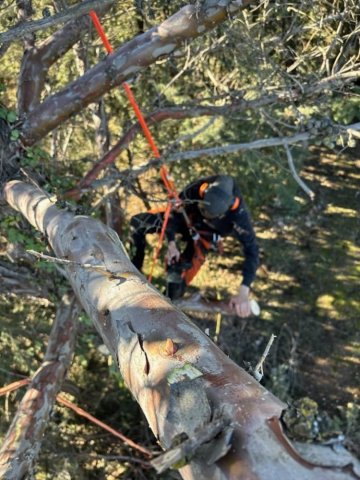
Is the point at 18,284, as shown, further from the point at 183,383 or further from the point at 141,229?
the point at 183,383

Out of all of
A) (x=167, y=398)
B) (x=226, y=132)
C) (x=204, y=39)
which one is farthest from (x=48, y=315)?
(x=167, y=398)

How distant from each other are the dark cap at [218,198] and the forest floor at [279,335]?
5.94 ft

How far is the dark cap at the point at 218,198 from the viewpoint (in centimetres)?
342

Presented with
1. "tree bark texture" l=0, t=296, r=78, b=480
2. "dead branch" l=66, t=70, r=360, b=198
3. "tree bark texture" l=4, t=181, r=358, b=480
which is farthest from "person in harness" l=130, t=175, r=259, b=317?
"tree bark texture" l=4, t=181, r=358, b=480

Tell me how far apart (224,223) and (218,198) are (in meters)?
0.45

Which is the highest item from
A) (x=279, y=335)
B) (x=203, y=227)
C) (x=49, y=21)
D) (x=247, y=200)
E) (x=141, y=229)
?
(x=49, y=21)

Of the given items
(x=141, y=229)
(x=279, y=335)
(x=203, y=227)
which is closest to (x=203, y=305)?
(x=203, y=227)

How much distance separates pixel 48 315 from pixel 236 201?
332 cm

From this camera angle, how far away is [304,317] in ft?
20.1

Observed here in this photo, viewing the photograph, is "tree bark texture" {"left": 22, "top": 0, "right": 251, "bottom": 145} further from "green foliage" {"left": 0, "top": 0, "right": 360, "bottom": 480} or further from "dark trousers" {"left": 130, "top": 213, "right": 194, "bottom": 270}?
"green foliage" {"left": 0, "top": 0, "right": 360, "bottom": 480}

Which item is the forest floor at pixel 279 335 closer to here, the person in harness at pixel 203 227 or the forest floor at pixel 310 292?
the forest floor at pixel 310 292

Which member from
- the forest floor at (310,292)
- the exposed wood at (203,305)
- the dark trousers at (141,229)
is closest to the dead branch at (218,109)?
the dark trousers at (141,229)

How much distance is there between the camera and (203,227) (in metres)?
3.97

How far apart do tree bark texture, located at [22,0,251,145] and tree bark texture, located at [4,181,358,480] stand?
1316 mm
